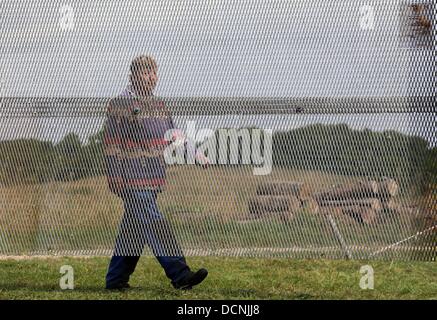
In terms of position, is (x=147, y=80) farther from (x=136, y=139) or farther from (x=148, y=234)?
(x=148, y=234)

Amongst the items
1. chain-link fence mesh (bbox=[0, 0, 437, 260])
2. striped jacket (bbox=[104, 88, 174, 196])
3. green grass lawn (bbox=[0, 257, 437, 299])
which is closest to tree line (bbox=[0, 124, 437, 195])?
chain-link fence mesh (bbox=[0, 0, 437, 260])

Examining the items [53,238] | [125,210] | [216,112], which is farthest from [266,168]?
[53,238]

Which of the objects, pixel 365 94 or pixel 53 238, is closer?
pixel 365 94

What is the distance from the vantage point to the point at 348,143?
850 centimetres

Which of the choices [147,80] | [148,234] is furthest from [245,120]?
[148,234]

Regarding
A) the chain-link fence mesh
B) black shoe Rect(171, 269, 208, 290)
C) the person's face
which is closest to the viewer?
the chain-link fence mesh

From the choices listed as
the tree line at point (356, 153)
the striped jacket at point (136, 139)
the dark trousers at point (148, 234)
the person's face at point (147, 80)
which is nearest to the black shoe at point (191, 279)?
the dark trousers at point (148, 234)

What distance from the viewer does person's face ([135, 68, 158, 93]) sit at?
28.2 ft

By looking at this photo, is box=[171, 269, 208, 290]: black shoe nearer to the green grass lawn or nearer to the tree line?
the green grass lawn

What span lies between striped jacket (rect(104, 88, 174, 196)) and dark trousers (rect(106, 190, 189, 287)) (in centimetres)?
11

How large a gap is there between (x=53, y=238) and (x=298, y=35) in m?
2.54

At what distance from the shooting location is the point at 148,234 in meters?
8.79

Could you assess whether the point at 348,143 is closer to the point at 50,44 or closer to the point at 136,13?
the point at 136,13

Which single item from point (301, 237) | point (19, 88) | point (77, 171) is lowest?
point (301, 237)
